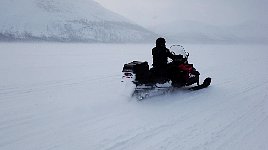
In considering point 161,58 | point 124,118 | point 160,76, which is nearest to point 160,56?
point 161,58

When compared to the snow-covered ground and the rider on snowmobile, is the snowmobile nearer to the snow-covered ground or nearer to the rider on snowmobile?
the rider on snowmobile

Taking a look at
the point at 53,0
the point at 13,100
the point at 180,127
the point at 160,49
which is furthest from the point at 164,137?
the point at 53,0

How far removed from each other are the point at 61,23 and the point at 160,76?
125756 mm

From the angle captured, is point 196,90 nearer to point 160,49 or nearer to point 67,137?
point 160,49

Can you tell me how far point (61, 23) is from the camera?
129750 millimetres

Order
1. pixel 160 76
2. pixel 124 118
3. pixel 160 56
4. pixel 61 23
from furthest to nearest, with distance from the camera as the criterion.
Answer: pixel 61 23 < pixel 160 56 < pixel 160 76 < pixel 124 118

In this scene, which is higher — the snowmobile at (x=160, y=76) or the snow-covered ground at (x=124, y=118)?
the snowmobile at (x=160, y=76)

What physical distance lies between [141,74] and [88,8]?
173443 mm

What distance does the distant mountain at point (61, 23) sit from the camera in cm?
10881

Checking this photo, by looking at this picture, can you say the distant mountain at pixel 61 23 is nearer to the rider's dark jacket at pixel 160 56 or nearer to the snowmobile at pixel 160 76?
the snowmobile at pixel 160 76

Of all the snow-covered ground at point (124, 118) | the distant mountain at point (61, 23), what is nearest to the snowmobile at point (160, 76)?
the snow-covered ground at point (124, 118)

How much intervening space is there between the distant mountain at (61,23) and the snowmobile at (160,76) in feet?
296

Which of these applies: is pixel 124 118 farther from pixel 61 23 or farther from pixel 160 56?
pixel 61 23

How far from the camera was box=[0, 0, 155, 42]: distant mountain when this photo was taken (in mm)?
108812
